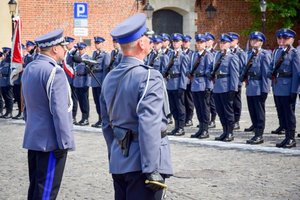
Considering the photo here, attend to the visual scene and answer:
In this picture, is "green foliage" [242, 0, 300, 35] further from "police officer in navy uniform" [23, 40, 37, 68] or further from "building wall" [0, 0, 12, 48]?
"police officer in navy uniform" [23, 40, 37, 68]

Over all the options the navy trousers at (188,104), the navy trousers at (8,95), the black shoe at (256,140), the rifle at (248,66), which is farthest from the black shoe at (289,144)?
the navy trousers at (8,95)

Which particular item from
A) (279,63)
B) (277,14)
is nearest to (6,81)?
(279,63)

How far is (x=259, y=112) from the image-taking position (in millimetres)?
11062

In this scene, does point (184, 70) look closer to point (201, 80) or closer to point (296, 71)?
point (201, 80)

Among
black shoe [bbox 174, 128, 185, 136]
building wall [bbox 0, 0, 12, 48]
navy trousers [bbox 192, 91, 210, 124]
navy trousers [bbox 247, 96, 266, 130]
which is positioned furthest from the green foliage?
navy trousers [bbox 247, 96, 266, 130]

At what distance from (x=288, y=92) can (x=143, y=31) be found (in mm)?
6773

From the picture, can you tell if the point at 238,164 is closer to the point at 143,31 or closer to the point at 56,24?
the point at 143,31

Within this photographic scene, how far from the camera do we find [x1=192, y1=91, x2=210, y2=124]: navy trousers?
12.0 metres

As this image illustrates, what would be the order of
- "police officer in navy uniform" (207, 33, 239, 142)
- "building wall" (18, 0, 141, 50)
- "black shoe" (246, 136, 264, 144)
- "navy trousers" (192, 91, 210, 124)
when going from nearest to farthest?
"black shoe" (246, 136, 264, 144)
"police officer in navy uniform" (207, 33, 239, 142)
"navy trousers" (192, 91, 210, 124)
"building wall" (18, 0, 141, 50)

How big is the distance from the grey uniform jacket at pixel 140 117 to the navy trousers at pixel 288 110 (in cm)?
649

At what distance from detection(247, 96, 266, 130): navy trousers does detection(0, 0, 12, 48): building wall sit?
1545 cm

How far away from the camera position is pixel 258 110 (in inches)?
438

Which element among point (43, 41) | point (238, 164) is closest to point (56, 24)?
point (238, 164)

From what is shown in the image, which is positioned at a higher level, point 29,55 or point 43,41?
point 43,41
